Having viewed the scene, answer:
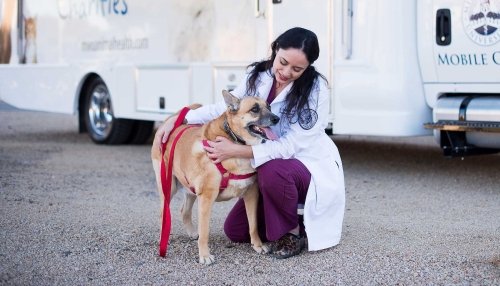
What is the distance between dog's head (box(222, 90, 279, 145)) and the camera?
4301mm

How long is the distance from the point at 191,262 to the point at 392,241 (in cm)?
125

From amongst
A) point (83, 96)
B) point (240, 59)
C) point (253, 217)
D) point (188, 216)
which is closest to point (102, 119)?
point (83, 96)

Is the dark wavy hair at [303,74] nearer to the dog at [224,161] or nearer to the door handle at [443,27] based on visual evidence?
the dog at [224,161]

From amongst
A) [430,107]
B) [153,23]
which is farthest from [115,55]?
[430,107]

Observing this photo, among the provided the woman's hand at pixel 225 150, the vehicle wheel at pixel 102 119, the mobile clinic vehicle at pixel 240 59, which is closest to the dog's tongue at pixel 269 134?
the woman's hand at pixel 225 150

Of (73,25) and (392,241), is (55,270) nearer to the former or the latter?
(392,241)

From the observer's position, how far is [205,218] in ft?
14.5

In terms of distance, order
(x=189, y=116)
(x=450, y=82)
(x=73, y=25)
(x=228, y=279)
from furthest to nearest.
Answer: (x=73, y=25) → (x=450, y=82) → (x=189, y=116) → (x=228, y=279)

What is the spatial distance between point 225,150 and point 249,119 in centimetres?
21

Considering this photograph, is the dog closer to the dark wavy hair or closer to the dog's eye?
the dog's eye

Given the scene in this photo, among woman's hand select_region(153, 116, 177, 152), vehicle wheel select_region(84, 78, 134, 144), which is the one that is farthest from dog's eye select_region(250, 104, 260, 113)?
vehicle wheel select_region(84, 78, 134, 144)

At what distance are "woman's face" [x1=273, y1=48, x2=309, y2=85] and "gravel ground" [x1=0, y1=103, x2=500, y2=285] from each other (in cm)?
100

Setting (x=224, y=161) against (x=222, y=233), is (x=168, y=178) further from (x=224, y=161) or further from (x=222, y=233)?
(x=222, y=233)

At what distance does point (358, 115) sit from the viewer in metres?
7.19
